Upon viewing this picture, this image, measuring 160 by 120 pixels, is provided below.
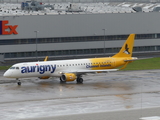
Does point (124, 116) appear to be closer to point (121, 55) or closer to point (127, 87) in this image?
point (127, 87)

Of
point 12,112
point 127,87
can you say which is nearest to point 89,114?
point 12,112

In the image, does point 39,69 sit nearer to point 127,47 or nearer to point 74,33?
point 127,47

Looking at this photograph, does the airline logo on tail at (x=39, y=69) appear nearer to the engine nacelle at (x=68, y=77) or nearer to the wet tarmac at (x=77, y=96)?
the wet tarmac at (x=77, y=96)

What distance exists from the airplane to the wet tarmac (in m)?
1.39

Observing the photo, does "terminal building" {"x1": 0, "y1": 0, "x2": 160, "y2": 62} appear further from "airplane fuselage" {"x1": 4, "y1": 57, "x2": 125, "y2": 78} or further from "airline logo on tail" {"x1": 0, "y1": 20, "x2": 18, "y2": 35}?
"airplane fuselage" {"x1": 4, "y1": 57, "x2": 125, "y2": 78}

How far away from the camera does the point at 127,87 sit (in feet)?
195

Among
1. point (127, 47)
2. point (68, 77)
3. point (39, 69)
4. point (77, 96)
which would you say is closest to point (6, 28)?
point (127, 47)

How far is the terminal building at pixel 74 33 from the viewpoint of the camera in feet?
341

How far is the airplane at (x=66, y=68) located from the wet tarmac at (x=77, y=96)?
1.39 metres

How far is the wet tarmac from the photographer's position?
41.1m

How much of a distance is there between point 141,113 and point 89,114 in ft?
15.5

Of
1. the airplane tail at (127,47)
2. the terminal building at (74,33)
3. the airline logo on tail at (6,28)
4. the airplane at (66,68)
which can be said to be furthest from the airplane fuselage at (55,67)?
the airline logo on tail at (6,28)

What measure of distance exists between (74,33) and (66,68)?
46.0 metres

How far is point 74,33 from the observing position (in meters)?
111
